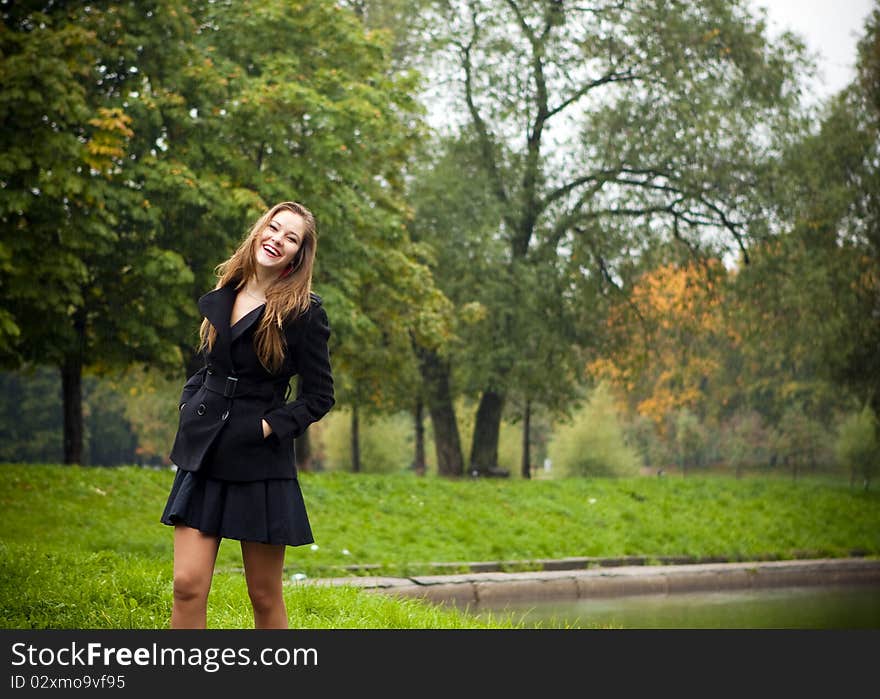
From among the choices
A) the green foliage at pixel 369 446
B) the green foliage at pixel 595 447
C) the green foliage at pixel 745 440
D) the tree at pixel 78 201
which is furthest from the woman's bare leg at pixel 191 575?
the green foliage at pixel 745 440

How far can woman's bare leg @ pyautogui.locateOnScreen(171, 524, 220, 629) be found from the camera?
430cm

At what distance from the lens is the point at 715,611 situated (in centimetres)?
1242

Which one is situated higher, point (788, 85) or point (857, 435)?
point (788, 85)

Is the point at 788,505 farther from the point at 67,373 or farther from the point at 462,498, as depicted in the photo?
the point at 67,373

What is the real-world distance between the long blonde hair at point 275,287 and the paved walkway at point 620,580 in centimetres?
626

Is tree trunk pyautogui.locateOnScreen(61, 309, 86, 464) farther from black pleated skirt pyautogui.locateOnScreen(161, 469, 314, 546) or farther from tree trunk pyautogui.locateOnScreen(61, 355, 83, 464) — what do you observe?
black pleated skirt pyautogui.locateOnScreen(161, 469, 314, 546)

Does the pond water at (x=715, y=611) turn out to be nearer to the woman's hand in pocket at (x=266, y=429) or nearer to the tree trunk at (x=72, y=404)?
the woman's hand in pocket at (x=266, y=429)

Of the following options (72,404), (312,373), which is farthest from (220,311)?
(72,404)

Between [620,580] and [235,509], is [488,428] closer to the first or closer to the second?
[620,580]

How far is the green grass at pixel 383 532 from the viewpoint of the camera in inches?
279

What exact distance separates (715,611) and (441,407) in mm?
16153
